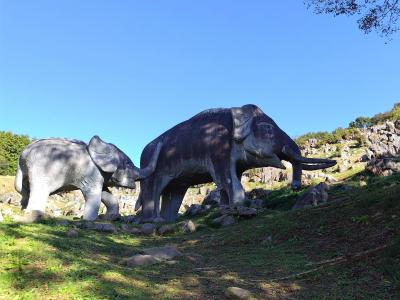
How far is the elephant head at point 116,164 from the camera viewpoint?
15383 mm

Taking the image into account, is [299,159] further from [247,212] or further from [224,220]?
[224,220]

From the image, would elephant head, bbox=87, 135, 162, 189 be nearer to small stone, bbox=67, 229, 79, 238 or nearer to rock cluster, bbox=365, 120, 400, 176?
small stone, bbox=67, 229, 79, 238

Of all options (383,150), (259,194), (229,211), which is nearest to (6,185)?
(259,194)

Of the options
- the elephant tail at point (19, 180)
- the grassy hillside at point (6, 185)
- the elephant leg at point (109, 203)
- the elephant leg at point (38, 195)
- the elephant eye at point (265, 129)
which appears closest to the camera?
the elephant leg at point (38, 195)

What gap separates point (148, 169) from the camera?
1662 cm

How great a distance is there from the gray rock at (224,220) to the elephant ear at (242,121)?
301 cm

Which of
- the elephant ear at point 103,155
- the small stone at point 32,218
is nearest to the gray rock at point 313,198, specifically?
the elephant ear at point 103,155

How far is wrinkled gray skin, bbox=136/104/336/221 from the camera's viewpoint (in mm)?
15312

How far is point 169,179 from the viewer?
55.3ft

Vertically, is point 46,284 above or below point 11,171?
below

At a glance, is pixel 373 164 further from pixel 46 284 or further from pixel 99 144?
pixel 46 284

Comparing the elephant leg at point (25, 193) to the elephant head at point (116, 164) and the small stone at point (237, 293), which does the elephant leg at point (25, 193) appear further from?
the small stone at point (237, 293)

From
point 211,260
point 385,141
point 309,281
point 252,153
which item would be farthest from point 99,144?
point 385,141

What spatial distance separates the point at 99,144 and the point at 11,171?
35.8 meters
